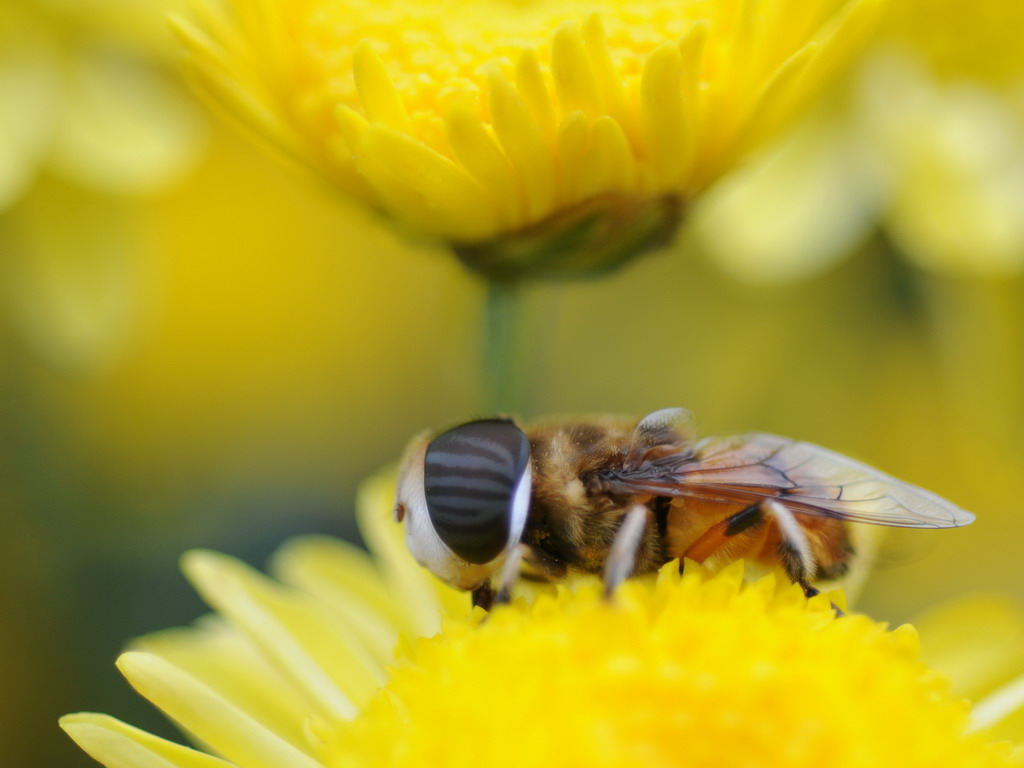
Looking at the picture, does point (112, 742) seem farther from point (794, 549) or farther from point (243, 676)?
point (794, 549)

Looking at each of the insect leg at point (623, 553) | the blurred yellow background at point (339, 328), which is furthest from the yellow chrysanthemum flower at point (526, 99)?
the insect leg at point (623, 553)

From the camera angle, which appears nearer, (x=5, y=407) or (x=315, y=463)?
(x=5, y=407)

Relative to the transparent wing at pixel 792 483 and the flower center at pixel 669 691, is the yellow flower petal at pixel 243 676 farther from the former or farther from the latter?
the transparent wing at pixel 792 483

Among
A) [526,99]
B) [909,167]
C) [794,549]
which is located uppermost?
[526,99]

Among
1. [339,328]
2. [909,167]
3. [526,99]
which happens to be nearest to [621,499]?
[526,99]

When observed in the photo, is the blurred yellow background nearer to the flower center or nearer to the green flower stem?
the green flower stem

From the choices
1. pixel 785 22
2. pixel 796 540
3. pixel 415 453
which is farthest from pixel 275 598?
pixel 785 22

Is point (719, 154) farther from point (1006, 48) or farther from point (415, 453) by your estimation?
point (1006, 48)
